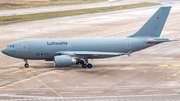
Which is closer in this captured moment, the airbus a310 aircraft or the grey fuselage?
the airbus a310 aircraft

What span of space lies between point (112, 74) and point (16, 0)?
5374 inches

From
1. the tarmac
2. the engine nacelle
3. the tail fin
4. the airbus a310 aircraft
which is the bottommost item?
the tarmac

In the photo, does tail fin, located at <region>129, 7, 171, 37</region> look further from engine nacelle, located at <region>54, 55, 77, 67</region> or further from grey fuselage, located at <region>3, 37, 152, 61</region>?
engine nacelle, located at <region>54, 55, 77, 67</region>

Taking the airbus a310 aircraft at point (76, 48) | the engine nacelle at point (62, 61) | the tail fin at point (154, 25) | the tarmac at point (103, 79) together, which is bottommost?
the tarmac at point (103, 79)

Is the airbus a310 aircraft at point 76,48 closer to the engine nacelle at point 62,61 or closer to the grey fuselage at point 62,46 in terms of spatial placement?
the grey fuselage at point 62,46

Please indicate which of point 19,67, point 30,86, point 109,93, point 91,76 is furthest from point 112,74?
point 19,67

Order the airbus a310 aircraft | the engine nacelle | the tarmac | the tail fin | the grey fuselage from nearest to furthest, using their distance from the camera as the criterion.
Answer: the tarmac
the engine nacelle
the airbus a310 aircraft
the grey fuselage
the tail fin

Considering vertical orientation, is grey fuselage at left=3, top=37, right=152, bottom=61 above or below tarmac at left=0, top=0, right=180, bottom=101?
above

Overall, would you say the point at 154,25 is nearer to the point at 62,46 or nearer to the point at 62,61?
the point at 62,46

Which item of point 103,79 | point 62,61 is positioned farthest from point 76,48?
point 103,79

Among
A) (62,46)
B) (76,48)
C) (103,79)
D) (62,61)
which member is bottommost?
(103,79)

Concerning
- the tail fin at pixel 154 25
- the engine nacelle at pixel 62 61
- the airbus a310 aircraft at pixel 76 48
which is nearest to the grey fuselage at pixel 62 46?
the airbus a310 aircraft at pixel 76 48

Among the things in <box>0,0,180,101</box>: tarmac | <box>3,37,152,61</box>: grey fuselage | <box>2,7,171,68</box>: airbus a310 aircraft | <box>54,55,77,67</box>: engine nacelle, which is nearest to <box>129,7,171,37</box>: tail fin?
<box>2,7,171,68</box>: airbus a310 aircraft

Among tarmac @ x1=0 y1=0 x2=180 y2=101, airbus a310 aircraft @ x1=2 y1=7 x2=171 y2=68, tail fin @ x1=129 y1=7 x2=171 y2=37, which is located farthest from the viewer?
tail fin @ x1=129 y1=7 x2=171 y2=37
